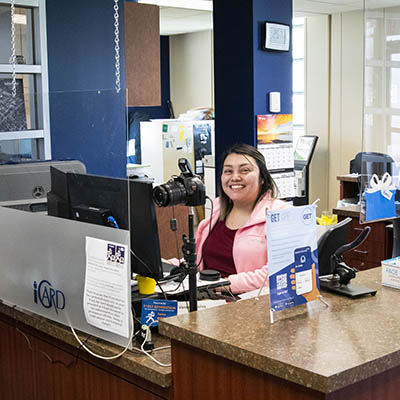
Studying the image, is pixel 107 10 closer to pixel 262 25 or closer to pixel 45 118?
pixel 262 25

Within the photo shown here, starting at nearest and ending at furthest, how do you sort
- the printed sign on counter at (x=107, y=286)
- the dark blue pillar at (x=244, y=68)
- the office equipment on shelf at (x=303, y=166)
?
the printed sign on counter at (x=107, y=286) → the dark blue pillar at (x=244, y=68) → the office equipment on shelf at (x=303, y=166)

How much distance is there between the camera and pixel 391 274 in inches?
89.4

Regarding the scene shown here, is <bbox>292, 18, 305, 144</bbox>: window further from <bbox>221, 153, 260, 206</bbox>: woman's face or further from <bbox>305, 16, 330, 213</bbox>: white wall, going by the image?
<bbox>221, 153, 260, 206</bbox>: woman's face

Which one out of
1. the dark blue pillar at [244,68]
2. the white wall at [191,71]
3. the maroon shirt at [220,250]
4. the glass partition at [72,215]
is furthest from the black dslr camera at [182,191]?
the white wall at [191,71]

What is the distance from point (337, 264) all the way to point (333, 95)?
23.2ft

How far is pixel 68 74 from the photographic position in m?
4.71

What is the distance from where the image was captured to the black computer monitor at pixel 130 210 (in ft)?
7.16

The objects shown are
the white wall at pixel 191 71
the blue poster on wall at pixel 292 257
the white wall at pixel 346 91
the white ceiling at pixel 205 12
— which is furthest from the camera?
the white wall at pixel 191 71

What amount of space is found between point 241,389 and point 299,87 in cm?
824

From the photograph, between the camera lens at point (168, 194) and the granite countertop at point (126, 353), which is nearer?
the granite countertop at point (126, 353)

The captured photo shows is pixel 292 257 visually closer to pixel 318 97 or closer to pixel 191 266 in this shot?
pixel 191 266

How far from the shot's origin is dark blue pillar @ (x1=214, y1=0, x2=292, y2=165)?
5.47 meters

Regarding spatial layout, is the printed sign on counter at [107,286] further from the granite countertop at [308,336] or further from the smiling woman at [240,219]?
the smiling woman at [240,219]

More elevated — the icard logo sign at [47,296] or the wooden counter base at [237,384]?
the icard logo sign at [47,296]
